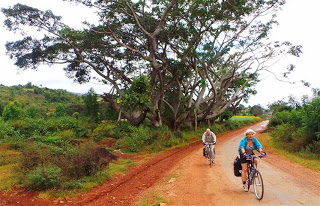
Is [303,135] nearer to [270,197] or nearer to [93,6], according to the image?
[270,197]

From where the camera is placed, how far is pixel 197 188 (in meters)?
7.43

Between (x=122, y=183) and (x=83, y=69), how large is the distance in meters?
16.7

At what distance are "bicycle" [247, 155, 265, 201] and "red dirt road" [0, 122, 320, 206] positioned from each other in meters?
0.19

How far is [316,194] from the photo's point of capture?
6516 mm

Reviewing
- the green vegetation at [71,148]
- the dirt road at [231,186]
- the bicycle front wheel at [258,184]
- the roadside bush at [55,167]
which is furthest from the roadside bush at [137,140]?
the bicycle front wheel at [258,184]

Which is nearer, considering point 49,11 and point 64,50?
point 49,11

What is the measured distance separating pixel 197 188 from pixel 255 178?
1765 millimetres

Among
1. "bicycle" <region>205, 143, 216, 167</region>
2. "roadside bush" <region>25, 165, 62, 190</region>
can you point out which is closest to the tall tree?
"bicycle" <region>205, 143, 216, 167</region>

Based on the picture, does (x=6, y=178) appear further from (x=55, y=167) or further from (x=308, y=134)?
(x=308, y=134)

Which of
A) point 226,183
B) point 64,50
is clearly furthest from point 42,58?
point 226,183

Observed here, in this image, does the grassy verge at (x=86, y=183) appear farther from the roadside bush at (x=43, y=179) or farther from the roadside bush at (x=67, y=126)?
the roadside bush at (x=67, y=126)

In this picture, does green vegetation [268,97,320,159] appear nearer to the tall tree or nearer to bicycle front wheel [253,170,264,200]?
bicycle front wheel [253,170,264,200]

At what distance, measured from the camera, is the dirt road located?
6.15 m

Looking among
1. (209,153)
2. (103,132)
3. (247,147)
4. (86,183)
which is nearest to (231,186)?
(247,147)
